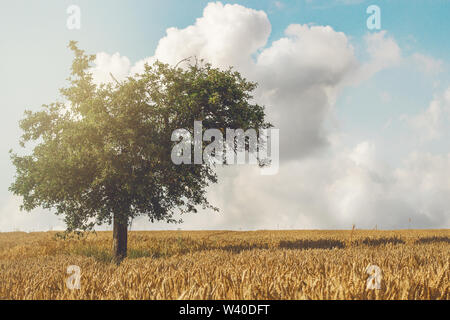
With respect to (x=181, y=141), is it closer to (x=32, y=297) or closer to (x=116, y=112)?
(x=116, y=112)

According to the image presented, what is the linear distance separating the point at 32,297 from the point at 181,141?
12586 millimetres

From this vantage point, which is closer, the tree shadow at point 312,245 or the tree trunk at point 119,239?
the tree shadow at point 312,245

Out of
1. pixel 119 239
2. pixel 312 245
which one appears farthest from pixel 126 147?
pixel 312 245

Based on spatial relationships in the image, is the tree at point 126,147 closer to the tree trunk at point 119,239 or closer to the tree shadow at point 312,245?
the tree trunk at point 119,239

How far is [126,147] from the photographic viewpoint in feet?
54.0

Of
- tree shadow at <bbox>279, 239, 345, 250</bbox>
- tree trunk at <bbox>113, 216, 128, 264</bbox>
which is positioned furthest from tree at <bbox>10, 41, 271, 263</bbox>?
tree shadow at <bbox>279, 239, 345, 250</bbox>

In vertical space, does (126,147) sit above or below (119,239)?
above

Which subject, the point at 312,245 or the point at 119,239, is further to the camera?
the point at 312,245

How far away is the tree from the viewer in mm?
16109

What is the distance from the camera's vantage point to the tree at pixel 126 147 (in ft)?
52.9

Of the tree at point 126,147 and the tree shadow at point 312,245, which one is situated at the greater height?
the tree at point 126,147

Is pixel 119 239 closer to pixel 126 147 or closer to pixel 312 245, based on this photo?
pixel 126 147

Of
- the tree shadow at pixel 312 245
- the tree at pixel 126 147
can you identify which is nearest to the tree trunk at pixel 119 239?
the tree at pixel 126 147

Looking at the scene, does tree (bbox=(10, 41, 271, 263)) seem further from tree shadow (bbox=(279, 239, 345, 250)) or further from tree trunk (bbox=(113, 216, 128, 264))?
tree shadow (bbox=(279, 239, 345, 250))
